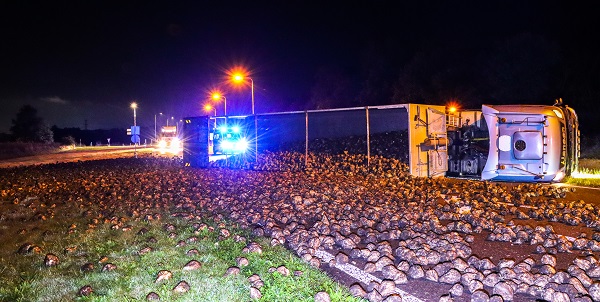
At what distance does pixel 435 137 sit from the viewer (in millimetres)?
15539

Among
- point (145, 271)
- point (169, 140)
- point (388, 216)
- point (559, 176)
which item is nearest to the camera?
point (145, 271)

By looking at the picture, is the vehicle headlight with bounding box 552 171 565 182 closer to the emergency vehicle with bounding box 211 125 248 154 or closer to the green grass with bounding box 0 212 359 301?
the green grass with bounding box 0 212 359 301

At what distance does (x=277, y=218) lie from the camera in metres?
8.46

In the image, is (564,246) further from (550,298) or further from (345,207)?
(345,207)

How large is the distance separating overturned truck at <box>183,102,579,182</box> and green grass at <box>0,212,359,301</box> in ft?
31.3

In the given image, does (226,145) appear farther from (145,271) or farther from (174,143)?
(174,143)

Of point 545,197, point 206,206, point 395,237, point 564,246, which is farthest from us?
point 545,197

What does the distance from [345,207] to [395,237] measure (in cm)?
240

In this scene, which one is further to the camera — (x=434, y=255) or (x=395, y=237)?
(x=395, y=237)

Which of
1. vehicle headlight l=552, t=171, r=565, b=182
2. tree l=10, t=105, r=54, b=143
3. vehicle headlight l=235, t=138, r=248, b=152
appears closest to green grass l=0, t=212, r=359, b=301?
vehicle headlight l=552, t=171, r=565, b=182

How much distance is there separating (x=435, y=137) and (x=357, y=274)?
1112 centimetres

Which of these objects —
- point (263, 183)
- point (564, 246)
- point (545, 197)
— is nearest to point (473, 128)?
point (545, 197)

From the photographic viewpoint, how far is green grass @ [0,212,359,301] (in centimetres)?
473

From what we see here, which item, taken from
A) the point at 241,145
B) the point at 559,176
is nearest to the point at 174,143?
the point at 241,145
